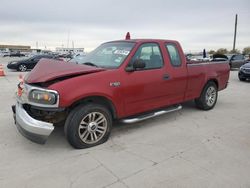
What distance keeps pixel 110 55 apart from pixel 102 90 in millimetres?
1033

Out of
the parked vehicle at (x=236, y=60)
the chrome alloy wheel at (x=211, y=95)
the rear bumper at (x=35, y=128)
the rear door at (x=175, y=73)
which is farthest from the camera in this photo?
the parked vehicle at (x=236, y=60)

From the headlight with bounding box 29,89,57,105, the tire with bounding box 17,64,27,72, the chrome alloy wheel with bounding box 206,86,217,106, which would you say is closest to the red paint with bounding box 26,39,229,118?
the headlight with bounding box 29,89,57,105

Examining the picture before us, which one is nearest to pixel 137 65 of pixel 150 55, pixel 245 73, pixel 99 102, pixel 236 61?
pixel 150 55

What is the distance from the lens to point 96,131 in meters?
3.87

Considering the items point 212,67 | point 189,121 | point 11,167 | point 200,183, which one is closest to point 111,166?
point 200,183

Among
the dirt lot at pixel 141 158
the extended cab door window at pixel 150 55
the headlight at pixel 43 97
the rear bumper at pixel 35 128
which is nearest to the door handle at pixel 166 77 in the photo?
the extended cab door window at pixel 150 55

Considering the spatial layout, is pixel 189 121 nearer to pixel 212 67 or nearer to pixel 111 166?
pixel 212 67

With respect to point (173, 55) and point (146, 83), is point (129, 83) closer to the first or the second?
point (146, 83)

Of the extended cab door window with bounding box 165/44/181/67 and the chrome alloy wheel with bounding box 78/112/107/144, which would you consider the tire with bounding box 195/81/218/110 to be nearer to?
the extended cab door window with bounding box 165/44/181/67

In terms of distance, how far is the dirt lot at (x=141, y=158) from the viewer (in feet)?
9.39

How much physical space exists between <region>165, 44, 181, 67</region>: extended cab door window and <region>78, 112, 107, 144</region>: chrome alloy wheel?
80.7 inches

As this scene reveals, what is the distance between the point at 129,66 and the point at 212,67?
9.63 feet

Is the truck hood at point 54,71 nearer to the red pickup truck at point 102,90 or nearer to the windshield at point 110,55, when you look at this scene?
the red pickup truck at point 102,90

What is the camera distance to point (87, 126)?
372cm
